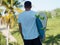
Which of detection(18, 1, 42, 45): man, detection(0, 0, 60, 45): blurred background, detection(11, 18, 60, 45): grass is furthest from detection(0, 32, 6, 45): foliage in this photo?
detection(18, 1, 42, 45): man

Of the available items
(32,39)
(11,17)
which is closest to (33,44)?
(32,39)

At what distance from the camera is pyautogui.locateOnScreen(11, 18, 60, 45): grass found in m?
4.99

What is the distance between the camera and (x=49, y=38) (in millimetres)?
4988

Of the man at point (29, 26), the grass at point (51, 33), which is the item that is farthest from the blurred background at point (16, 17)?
the man at point (29, 26)

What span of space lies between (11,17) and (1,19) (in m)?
0.24

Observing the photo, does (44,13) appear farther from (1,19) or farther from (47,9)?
(1,19)

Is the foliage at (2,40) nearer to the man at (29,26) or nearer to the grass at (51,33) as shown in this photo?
the grass at (51,33)

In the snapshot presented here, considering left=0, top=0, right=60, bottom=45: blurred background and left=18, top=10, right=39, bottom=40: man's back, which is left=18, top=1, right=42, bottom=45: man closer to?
left=18, top=10, right=39, bottom=40: man's back

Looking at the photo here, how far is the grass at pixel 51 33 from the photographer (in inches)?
196

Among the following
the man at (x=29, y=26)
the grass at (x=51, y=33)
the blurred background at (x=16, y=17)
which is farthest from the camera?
the grass at (x=51, y=33)

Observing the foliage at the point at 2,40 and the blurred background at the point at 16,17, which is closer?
the blurred background at the point at 16,17

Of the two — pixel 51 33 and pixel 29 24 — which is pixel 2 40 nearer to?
pixel 51 33

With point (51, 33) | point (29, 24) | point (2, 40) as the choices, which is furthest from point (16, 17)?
point (29, 24)

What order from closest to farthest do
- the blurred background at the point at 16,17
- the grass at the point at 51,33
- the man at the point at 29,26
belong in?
the man at the point at 29,26
the blurred background at the point at 16,17
the grass at the point at 51,33
